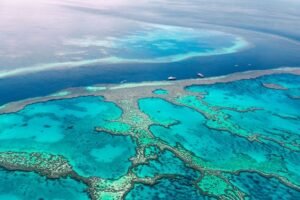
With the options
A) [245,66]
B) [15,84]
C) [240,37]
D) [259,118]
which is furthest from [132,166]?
[240,37]

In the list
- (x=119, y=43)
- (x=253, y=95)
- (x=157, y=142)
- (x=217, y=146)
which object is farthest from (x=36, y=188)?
(x=119, y=43)

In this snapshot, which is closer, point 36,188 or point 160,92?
point 36,188

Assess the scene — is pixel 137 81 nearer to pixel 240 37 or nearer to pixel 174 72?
pixel 174 72

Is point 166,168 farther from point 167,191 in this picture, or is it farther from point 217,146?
point 217,146

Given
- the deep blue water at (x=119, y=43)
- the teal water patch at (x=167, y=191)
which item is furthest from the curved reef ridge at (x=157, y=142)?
the deep blue water at (x=119, y=43)

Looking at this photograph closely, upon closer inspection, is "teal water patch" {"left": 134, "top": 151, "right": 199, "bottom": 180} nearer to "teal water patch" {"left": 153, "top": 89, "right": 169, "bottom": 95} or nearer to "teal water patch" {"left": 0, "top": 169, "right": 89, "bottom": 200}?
"teal water patch" {"left": 0, "top": 169, "right": 89, "bottom": 200}
